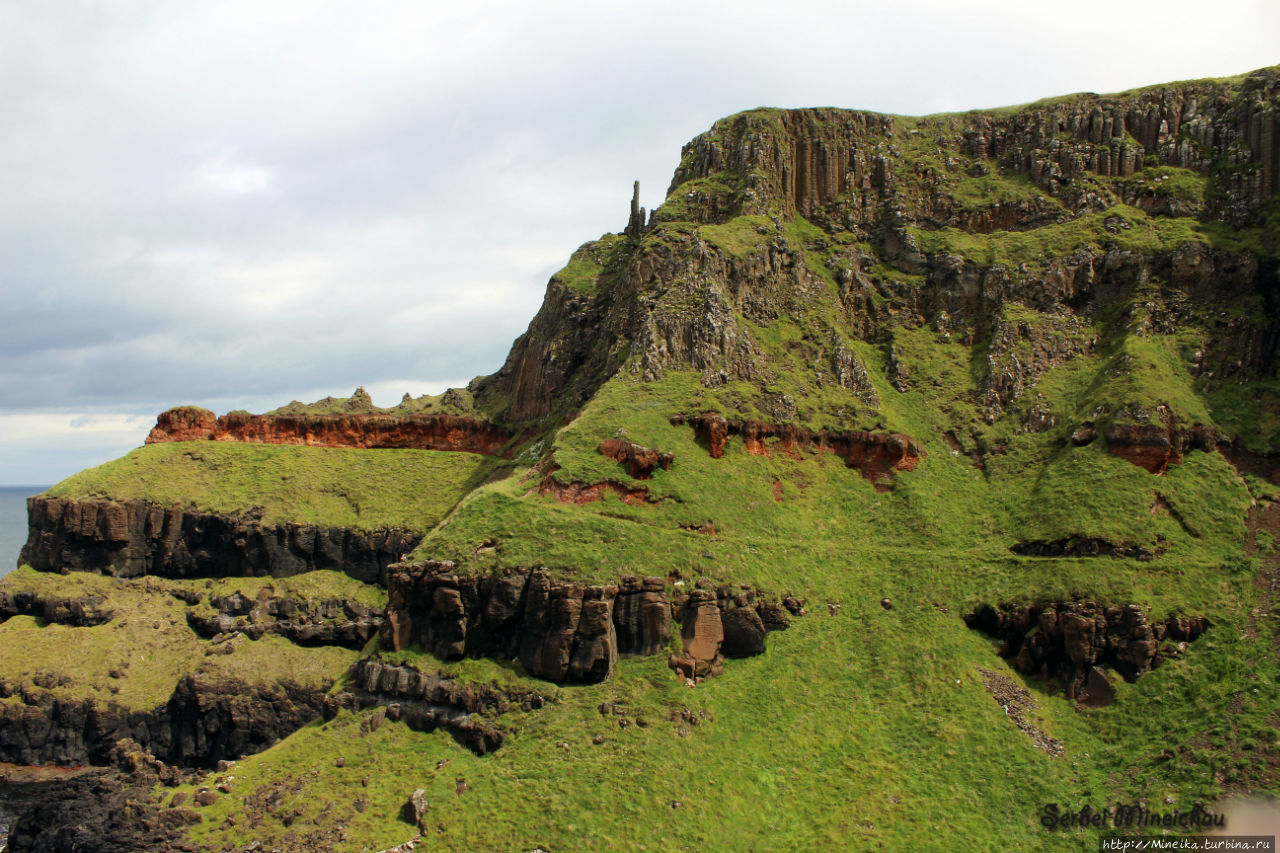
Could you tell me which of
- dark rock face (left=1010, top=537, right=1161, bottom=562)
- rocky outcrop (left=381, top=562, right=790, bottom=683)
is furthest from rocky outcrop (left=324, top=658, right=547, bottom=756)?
dark rock face (left=1010, top=537, right=1161, bottom=562)

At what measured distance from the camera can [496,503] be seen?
51.6 metres

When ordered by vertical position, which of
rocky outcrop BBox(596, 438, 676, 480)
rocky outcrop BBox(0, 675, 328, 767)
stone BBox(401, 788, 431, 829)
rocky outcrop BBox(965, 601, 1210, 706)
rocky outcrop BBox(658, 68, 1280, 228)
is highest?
rocky outcrop BBox(658, 68, 1280, 228)

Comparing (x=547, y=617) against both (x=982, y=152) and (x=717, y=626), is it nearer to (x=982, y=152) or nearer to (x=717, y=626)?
(x=717, y=626)

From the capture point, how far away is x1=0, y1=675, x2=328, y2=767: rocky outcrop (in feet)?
192

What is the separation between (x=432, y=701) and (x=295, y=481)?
39.5 m

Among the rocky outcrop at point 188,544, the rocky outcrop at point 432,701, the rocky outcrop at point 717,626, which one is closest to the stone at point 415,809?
the rocky outcrop at point 432,701

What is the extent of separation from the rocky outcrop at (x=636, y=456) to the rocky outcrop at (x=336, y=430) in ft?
103

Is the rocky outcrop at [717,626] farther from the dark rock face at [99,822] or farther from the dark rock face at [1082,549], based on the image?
the dark rock face at [99,822]

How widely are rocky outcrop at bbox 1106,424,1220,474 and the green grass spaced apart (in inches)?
1975

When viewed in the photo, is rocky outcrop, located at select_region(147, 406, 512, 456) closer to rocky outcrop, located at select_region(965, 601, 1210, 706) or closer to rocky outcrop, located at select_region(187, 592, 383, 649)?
rocky outcrop, located at select_region(187, 592, 383, 649)

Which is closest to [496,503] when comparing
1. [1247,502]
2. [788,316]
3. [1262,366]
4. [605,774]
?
[605,774]

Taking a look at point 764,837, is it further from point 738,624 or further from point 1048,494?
point 1048,494

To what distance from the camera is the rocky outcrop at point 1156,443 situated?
178 ft

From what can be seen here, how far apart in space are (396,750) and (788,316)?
44545 millimetres
